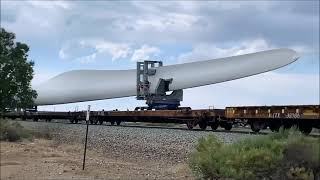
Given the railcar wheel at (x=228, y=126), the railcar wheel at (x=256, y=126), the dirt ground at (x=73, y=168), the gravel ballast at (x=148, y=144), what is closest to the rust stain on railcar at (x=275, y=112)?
the railcar wheel at (x=256, y=126)

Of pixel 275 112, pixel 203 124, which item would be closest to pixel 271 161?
pixel 275 112

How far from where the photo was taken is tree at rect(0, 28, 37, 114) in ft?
123

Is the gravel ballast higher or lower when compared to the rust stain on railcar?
lower

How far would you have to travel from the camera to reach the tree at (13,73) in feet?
123

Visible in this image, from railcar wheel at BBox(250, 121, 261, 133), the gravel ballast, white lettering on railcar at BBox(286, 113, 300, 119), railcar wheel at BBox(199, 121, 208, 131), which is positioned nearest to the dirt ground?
the gravel ballast

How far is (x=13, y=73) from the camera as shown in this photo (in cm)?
3791

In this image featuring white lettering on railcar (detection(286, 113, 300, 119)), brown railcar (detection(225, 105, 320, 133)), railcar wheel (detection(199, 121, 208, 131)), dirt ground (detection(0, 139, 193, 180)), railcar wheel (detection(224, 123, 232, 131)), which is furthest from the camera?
railcar wheel (detection(199, 121, 208, 131))

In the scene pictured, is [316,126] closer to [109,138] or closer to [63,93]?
[109,138]

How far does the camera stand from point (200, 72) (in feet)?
267

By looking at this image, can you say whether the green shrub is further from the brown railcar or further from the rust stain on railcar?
the brown railcar

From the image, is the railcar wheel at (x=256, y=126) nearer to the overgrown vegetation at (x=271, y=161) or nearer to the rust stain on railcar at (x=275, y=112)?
the rust stain on railcar at (x=275, y=112)

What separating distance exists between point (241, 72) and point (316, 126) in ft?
152

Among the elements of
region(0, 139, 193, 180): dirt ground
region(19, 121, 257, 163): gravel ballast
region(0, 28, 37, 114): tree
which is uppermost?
region(0, 28, 37, 114): tree

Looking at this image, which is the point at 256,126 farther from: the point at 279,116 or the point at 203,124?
the point at 203,124
